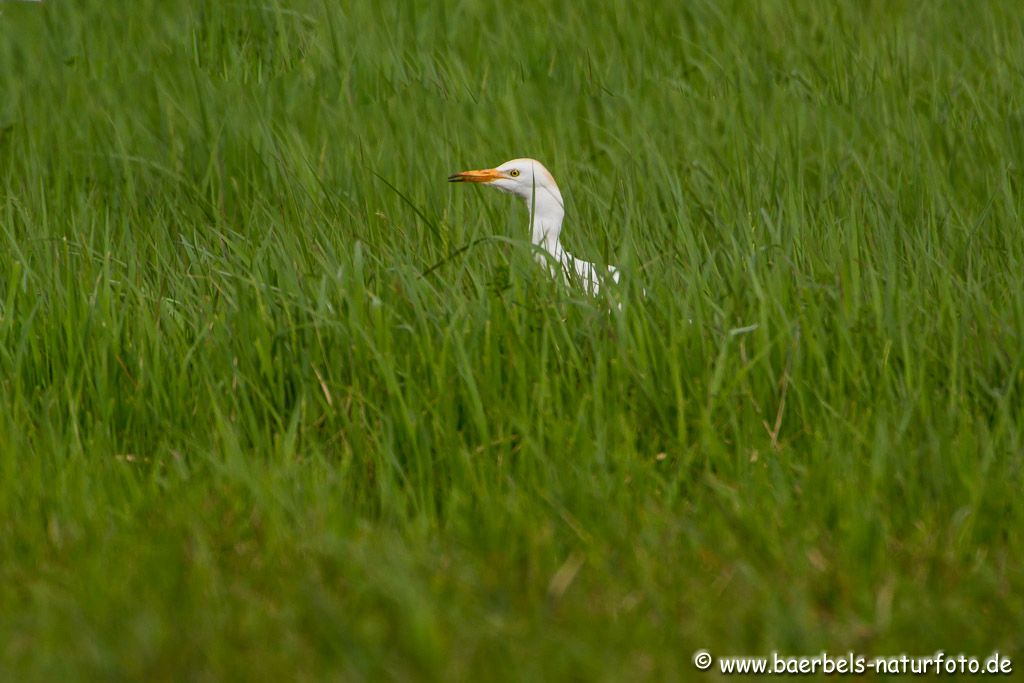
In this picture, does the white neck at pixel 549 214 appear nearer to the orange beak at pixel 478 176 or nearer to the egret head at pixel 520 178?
the egret head at pixel 520 178

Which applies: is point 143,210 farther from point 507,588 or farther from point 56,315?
point 507,588

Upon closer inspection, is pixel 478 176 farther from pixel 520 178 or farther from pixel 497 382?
pixel 497 382

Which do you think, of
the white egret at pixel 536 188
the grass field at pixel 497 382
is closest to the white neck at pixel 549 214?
the white egret at pixel 536 188

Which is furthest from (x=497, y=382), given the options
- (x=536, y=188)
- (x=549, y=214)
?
(x=536, y=188)

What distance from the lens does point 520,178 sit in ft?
17.5

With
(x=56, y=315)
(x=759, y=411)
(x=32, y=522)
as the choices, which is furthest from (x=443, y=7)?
(x=32, y=522)

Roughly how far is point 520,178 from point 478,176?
0.16m

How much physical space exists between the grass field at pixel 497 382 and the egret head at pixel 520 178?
0.09 meters

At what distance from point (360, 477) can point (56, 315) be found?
116cm

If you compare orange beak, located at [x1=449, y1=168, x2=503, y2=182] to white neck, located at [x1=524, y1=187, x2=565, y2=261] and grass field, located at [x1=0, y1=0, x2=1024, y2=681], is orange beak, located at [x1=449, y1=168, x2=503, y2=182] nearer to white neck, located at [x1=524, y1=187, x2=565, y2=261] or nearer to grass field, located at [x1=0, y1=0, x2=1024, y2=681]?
grass field, located at [x1=0, y1=0, x2=1024, y2=681]

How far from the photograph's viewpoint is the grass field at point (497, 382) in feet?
9.36

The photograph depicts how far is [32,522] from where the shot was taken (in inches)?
129

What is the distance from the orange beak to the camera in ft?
17.4

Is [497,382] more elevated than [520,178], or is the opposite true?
[520,178]
